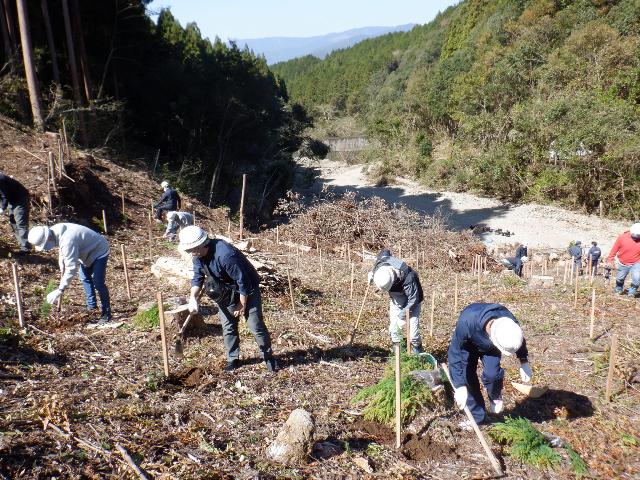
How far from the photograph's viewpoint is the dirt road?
735 inches

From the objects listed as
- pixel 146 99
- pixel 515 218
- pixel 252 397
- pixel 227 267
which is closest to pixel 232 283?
pixel 227 267

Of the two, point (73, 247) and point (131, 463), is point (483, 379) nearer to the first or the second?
point (131, 463)

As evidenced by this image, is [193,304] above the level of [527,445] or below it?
above

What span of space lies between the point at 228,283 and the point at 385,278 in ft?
5.06

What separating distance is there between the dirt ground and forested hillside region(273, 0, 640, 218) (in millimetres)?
15586

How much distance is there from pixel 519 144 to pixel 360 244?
1412 cm

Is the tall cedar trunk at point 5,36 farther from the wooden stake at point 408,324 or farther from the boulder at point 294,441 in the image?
the boulder at point 294,441

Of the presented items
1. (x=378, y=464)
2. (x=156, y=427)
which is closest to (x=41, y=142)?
(x=156, y=427)

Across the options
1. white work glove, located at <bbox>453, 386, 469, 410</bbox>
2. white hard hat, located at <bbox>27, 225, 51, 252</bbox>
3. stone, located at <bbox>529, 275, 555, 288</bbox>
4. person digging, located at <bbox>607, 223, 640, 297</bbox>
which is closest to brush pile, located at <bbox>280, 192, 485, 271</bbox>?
stone, located at <bbox>529, 275, 555, 288</bbox>

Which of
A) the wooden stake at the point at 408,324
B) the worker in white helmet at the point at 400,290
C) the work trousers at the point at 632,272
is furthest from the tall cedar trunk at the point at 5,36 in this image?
the work trousers at the point at 632,272

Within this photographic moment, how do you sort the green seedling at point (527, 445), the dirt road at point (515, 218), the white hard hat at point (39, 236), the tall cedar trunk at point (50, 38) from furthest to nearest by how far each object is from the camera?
the dirt road at point (515, 218)
the tall cedar trunk at point (50, 38)
the white hard hat at point (39, 236)
the green seedling at point (527, 445)

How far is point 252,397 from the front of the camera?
13.3 feet

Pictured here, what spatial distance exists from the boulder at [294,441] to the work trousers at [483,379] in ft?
4.74

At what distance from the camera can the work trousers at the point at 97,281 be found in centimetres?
511
